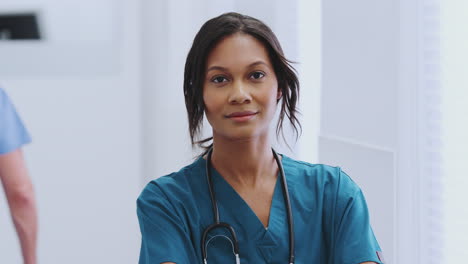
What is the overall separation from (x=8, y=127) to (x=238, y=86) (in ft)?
3.31

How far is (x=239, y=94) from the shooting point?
3.43ft

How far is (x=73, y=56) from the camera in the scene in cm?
222

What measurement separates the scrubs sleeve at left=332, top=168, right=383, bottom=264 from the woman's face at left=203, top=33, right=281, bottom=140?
0.16 metres

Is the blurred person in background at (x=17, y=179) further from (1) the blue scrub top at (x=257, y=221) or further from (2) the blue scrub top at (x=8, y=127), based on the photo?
(1) the blue scrub top at (x=257, y=221)

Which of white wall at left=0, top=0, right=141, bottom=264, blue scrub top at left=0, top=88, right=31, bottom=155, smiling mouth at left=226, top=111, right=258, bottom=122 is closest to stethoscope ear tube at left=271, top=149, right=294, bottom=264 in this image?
smiling mouth at left=226, top=111, right=258, bottom=122

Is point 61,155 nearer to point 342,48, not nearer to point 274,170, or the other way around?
point 342,48

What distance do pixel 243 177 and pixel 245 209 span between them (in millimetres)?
48

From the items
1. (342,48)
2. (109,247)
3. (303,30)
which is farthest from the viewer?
(109,247)

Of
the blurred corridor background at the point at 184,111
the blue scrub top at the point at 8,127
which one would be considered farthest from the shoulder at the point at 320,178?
the blue scrub top at the point at 8,127

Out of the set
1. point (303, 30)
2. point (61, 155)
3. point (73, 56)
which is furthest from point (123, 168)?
point (303, 30)

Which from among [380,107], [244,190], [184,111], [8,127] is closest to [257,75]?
[244,190]

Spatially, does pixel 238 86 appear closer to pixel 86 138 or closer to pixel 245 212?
pixel 245 212

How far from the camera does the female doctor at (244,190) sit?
107 cm

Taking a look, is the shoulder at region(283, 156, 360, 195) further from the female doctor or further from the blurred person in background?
the blurred person in background
